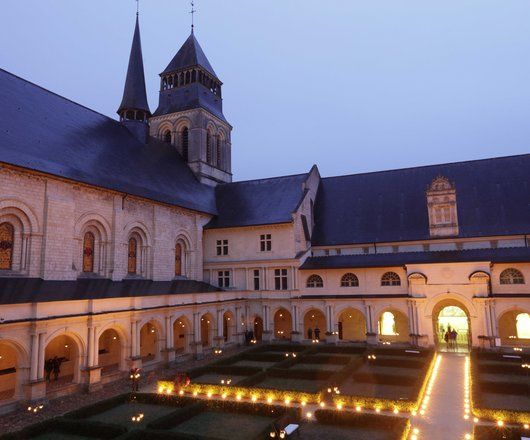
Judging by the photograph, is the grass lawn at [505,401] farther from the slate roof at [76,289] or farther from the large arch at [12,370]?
the large arch at [12,370]

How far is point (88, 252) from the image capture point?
31625 millimetres

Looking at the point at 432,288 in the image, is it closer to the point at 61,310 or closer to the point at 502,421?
the point at 502,421

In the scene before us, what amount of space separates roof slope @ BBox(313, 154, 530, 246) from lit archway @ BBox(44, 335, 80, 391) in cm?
2582

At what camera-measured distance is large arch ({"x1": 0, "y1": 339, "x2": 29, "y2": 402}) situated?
2216 centimetres

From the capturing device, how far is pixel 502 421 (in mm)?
18047

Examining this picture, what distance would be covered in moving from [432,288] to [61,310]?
28891 mm

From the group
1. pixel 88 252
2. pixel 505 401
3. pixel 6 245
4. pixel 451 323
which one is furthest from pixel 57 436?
pixel 451 323

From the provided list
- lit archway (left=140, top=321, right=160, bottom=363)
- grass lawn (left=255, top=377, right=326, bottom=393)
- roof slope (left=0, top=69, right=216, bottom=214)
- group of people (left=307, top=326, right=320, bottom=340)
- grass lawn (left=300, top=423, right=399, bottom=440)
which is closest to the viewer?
grass lawn (left=300, top=423, right=399, bottom=440)

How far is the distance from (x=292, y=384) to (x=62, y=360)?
1594cm

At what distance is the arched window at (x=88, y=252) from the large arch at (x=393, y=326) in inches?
998

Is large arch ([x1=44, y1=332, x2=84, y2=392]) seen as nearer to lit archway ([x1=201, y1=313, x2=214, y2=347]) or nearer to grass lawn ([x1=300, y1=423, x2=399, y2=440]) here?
lit archway ([x1=201, y1=313, x2=214, y2=347])

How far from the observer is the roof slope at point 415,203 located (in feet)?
131

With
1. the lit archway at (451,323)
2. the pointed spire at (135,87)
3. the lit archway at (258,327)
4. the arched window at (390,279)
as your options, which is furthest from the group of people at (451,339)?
the pointed spire at (135,87)

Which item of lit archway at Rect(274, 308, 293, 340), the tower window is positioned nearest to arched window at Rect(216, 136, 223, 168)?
the tower window
